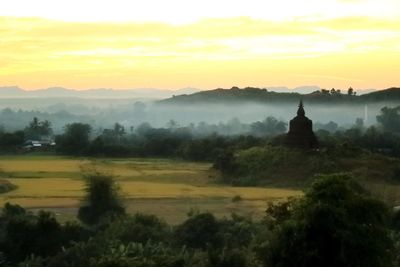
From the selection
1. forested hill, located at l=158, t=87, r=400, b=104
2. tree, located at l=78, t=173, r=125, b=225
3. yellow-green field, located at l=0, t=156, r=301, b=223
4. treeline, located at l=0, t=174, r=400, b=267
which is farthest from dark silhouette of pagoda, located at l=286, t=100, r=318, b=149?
forested hill, located at l=158, t=87, r=400, b=104

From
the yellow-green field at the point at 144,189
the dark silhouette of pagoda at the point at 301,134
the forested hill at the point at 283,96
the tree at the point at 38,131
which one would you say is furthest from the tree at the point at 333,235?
the forested hill at the point at 283,96

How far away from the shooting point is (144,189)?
36.0 metres

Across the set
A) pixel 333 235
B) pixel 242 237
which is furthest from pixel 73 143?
pixel 333 235

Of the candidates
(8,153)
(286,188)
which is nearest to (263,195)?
(286,188)

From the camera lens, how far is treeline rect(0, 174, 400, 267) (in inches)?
520

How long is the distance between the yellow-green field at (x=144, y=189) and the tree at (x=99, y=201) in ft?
3.51

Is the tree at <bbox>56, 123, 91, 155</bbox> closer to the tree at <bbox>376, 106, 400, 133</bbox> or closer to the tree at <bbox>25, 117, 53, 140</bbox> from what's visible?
the tree at <bbox>25, 117, 53, 140</bbox>

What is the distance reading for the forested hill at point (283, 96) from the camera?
15338cm

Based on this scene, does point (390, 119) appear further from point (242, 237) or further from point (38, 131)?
point (242, 237)

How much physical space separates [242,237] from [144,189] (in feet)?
50.5

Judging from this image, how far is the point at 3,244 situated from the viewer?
808 inches

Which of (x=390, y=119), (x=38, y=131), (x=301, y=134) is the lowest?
(x=38, y=131)

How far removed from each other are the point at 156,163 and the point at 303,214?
39.4 metres

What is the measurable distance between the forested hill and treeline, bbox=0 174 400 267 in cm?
12891
